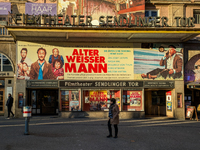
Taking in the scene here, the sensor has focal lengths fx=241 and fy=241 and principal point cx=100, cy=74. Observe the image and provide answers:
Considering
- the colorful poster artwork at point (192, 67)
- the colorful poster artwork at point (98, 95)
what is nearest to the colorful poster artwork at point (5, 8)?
the colorful poster artwork at point (98, 95)

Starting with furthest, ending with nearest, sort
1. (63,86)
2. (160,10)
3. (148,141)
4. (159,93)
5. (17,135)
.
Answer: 1. (159,93)
2. (160,10)
3. (63,86)
4. (17,135)
5. (148,141)

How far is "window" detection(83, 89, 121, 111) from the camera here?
17.8 metres

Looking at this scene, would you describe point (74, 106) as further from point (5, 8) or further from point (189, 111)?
point (5, 8)

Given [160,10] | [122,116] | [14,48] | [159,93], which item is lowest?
[122,116]

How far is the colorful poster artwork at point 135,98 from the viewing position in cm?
1789

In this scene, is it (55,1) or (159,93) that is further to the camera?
(159,93)

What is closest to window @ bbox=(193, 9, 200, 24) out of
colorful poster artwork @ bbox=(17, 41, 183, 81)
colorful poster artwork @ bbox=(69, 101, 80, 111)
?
colorful poster artwork @ bbox=(17, 41, 183, 81)

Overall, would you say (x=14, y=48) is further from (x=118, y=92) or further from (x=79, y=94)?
(x=118, y=92)

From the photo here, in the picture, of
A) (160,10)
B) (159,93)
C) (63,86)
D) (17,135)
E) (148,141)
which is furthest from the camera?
(159,93)

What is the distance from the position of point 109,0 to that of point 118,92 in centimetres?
679

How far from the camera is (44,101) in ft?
62.8

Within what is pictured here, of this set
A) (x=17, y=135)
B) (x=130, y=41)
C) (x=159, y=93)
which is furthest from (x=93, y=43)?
(x=17, y=135)

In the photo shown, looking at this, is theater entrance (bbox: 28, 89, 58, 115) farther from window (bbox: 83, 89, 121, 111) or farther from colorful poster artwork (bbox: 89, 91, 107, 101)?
colorful poster artwork (bbox: 89, 91, 107, 101)

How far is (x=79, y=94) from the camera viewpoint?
57.7 feet
